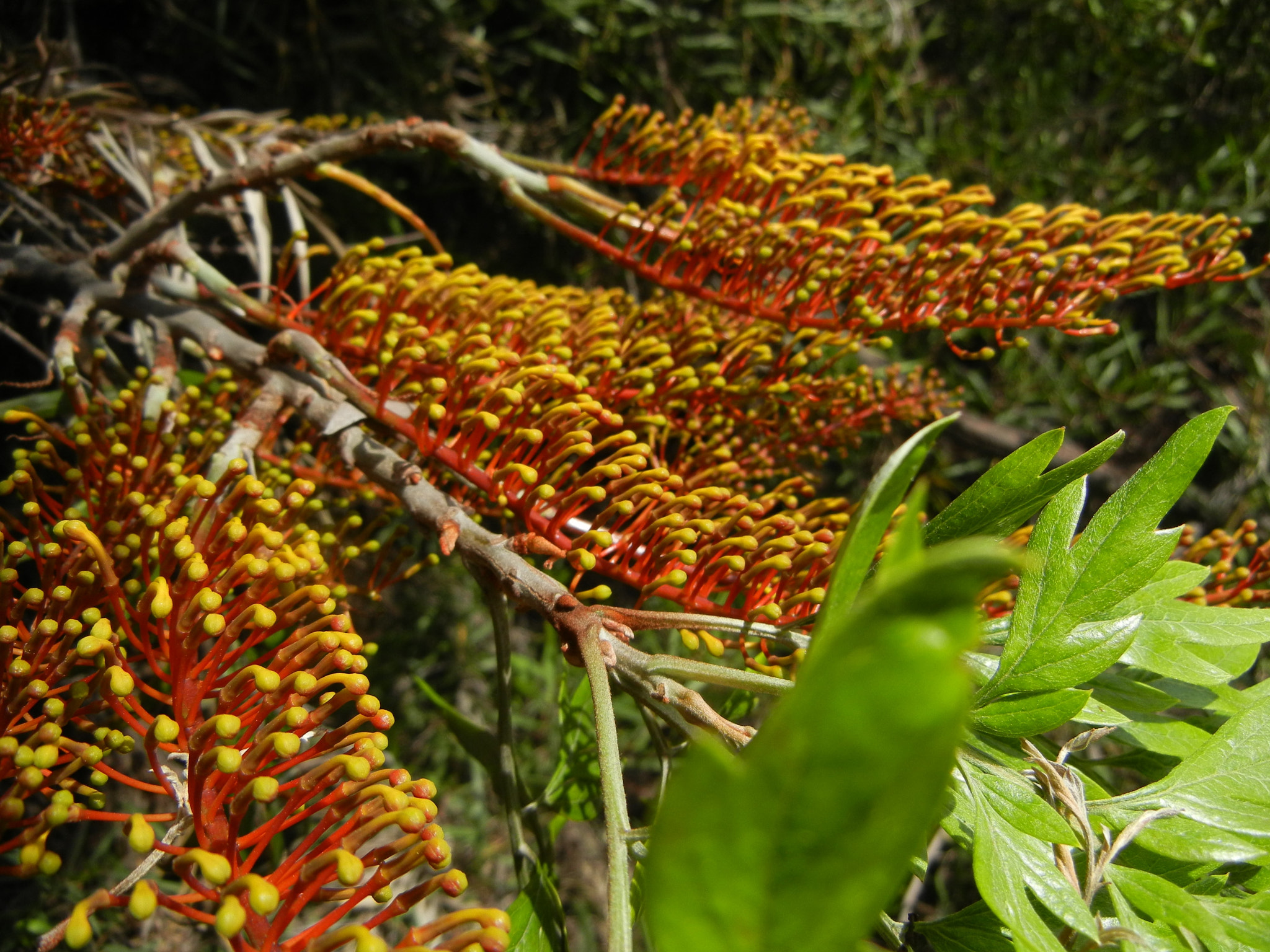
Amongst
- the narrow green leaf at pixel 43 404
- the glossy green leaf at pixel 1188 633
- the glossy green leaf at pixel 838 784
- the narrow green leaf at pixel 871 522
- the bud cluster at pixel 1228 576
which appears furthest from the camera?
the narrow green leaf at pixel 43 404

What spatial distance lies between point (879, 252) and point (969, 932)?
17.8 inches

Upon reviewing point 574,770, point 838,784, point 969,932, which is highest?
point 838,784

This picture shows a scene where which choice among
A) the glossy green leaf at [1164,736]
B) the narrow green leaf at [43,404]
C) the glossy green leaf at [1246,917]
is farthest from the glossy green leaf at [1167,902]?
the narrow green leaf at [43,404]

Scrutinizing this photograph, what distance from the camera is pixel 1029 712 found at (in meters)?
0.33

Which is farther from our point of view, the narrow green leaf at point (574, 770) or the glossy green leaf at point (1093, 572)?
the narrow green leaf at point (574, 770)

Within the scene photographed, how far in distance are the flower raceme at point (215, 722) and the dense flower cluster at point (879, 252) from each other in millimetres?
371

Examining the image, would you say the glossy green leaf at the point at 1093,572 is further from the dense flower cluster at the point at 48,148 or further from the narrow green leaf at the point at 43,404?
the dense flower cluster at the point at 48,148

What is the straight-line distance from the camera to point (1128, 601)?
1.23 feet

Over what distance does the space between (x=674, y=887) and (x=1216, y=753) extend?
33 cm

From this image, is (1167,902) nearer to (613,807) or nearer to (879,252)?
(613,807)

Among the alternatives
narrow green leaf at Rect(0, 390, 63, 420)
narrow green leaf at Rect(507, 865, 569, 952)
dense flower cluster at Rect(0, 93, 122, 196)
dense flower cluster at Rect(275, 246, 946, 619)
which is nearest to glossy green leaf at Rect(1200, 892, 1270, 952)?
dense flower cluster at Rect(275, 246, 946, 619)

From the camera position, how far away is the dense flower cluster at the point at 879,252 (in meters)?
0.56

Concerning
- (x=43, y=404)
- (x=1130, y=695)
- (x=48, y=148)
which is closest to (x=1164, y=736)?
(x=1130, y=695)

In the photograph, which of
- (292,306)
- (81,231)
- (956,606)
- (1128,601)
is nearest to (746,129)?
(292,306)
